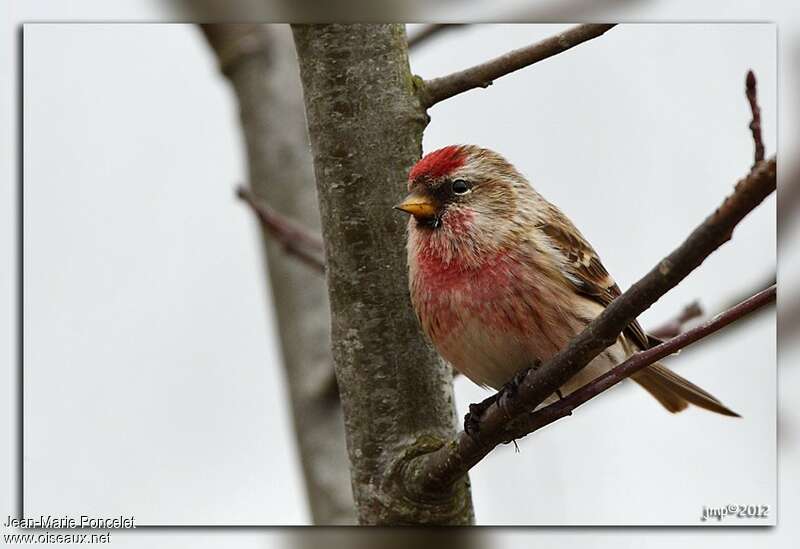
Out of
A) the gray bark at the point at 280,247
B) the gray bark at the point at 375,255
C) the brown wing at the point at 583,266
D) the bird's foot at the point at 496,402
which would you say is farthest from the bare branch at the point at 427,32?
the bird's foot at the point at 496,402

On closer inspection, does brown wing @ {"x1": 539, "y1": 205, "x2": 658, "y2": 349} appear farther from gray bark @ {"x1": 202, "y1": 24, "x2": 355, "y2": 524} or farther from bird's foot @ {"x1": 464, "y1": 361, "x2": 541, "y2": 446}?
gray bark @ {"x1": 202, "y1": 24, "x2": 355, "y2": 524}

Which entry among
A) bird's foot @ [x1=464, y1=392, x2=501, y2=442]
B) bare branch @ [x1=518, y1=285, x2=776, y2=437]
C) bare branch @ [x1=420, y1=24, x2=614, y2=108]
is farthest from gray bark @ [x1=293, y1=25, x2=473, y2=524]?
bare branch @ [x1=518, y1=285, x2=776, y2=437]

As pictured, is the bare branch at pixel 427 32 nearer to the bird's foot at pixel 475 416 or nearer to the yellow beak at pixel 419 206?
the yellow beak at pixel 419 206

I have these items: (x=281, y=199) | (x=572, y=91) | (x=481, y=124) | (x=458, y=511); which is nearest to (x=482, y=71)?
(x=481, y=124)

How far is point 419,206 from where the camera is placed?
1.72 metres

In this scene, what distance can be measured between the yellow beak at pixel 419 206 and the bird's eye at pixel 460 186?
5 centimetres

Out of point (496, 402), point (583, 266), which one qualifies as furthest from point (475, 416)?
point (583, 266)

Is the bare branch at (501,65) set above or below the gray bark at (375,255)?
above

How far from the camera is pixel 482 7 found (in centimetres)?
197

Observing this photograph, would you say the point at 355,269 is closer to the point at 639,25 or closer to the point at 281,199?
the point at 639,25

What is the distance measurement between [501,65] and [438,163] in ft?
0.59

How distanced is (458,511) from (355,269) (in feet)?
1.43

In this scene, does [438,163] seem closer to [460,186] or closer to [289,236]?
[460,186]

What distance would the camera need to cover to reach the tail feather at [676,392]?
6.32 ft
